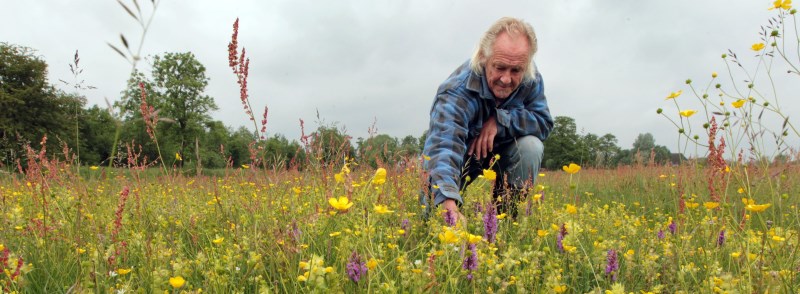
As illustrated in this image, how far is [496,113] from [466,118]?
33cm

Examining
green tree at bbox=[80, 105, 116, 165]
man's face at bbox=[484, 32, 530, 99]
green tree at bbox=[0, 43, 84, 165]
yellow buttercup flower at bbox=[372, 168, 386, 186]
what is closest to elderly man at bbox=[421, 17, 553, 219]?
man's face at bbox=[484, 32, 530, 99]

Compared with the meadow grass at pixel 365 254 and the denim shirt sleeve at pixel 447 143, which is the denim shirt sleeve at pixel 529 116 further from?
the meadow grass at pixel 365 254

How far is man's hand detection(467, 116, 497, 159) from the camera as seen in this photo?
144 inches

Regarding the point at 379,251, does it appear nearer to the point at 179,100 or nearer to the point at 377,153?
the point at 377,153

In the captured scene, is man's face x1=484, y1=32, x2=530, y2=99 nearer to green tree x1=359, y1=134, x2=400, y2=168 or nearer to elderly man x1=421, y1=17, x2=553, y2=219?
elderly man x1=421, y1=17, x2=553, y2=219

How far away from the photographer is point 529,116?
3908 millimetres

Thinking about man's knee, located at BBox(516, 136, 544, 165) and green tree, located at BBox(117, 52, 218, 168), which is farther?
green tree, located at BBox(117, 52, 218, 168)

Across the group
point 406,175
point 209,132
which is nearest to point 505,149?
point 406,175

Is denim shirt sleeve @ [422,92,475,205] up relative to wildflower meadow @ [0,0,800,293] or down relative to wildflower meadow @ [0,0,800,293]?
up

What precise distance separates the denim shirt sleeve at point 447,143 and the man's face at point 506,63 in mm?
256

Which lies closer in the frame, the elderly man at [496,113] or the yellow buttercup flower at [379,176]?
the yellow buttercup flower at [379,176]

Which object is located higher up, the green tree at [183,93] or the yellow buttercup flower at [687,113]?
the green tree at [183,93]

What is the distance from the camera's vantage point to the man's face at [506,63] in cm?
337

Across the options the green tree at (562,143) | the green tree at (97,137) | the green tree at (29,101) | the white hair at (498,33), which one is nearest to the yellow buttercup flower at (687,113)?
the white hair at (498,33)
